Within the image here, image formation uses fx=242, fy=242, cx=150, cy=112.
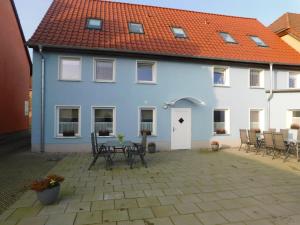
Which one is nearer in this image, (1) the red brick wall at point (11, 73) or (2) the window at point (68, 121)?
(2) the window at point (68, 121)

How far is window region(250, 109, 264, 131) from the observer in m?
14.1

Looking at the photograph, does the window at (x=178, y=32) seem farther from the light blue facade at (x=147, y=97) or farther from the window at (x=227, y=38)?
the window at (x=227, y=38)

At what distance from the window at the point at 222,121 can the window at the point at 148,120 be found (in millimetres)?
3589

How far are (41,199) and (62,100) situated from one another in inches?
285

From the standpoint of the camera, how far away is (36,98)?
36.9 ft

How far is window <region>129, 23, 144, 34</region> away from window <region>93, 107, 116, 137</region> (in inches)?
189

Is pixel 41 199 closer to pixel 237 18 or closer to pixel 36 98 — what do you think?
pixel 36 98

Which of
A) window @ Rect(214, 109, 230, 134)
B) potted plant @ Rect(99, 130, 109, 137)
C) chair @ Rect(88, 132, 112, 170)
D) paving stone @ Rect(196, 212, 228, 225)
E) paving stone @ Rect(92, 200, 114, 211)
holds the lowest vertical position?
paving stone @ Rect(196, 212, 228, 225)

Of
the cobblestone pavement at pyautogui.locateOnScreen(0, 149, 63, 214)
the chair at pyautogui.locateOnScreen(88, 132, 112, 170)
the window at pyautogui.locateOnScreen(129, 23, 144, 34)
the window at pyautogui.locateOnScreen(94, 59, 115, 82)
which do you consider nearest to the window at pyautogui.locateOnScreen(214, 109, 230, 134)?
the window at pyautogui.locateOnScreen(94, 59, 115, 82)

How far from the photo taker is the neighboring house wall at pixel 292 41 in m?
16.2

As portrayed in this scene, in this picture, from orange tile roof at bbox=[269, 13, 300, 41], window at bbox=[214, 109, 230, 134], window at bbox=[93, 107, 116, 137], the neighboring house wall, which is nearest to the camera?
window at bbox=[93, 107, 116, 137]

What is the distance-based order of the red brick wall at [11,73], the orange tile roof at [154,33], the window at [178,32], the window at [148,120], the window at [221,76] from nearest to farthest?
the orange tile roof at [154,33], the window at [148,120], the window at [221,76], the window at [178,32], the red brick wall at [11,73]

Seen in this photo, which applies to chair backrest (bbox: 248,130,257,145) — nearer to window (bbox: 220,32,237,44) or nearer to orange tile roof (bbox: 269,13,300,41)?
window (bbox: 220,32,237,44)

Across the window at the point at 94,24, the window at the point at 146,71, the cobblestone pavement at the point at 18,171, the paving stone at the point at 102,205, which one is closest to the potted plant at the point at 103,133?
the cobblestone pavement at the point at 18,171
